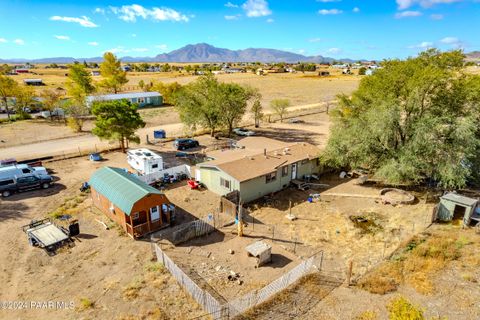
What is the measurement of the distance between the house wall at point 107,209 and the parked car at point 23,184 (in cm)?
688

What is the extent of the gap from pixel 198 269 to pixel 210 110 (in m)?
28.4

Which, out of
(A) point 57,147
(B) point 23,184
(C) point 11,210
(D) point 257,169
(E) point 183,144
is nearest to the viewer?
(C) point 11,210

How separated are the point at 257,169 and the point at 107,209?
40.6 ft

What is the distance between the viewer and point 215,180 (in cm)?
2717

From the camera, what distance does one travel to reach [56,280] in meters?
16.5

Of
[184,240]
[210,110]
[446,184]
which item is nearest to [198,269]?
[184,240]

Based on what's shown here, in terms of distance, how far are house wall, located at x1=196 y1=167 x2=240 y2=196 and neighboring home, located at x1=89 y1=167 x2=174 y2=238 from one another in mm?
5402

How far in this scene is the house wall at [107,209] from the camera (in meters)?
21.1

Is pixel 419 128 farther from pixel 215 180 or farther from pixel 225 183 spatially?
pixel 215 180

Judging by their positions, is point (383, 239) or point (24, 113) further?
point (24, 113)

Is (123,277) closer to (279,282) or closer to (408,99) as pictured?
(279,282)

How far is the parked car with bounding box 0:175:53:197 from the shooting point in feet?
87.2

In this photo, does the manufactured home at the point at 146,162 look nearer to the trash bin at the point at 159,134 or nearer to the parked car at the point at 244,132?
the trash bin at the point at 159,134

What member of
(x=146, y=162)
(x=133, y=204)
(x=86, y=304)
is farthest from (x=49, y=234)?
(x=146, y=162)
